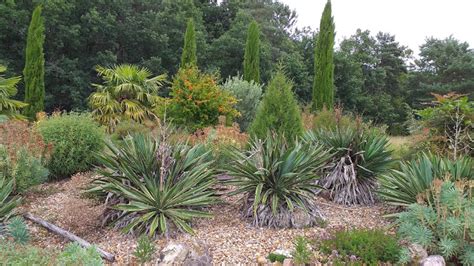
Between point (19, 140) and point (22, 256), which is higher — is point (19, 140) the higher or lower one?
the higher one

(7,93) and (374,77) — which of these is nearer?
(7,93)

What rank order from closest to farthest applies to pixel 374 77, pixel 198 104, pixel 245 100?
pixel 198 104, pixel 245 100, pixel 374 77

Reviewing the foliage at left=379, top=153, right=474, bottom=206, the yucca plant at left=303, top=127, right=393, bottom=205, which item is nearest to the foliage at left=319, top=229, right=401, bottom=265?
the foliage at left=379, top=153, right=474, bottom=206

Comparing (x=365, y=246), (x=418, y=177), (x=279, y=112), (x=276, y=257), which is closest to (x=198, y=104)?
(x=279, y=112)

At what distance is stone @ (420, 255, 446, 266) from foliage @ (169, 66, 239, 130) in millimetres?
7247

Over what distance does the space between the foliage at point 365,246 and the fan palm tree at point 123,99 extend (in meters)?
9.34

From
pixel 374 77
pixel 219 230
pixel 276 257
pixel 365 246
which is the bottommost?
pixel 219 230

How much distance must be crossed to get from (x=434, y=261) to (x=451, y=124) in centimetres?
382

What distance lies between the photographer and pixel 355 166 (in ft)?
19.6

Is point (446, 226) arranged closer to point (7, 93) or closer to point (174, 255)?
point (174, 255)

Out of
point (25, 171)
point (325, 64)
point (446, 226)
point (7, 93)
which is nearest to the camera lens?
point (446, 226)

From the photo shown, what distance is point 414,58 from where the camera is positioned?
29203 mm

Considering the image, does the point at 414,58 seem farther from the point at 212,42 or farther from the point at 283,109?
the point at 283,109

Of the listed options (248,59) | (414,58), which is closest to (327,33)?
(248,59)
